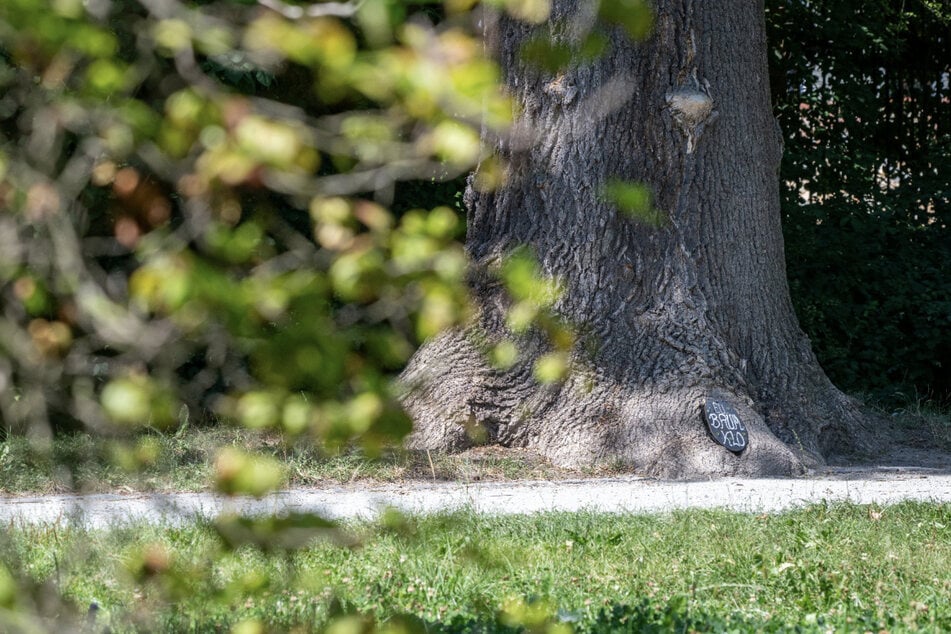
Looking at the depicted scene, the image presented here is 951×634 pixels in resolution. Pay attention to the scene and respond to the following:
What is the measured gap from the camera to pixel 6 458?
864 centimetres

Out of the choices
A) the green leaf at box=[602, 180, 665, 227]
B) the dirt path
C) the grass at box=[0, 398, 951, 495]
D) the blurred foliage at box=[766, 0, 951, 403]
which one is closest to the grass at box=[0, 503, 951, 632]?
the dirt path

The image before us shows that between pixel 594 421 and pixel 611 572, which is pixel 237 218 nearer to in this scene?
pixel 611 572

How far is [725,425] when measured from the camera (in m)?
8.64

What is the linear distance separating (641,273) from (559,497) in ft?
6.90

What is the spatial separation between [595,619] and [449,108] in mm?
3121

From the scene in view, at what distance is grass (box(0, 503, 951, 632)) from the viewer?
4328mm

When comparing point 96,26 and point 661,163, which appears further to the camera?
point 661,163

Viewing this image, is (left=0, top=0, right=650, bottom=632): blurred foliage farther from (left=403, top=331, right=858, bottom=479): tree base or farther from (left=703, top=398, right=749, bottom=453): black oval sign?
(left=703, top=398, right=749, bottom=453): black oval sign

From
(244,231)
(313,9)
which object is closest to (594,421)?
(244,231)

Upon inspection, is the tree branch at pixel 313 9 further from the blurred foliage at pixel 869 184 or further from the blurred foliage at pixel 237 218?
the blurred foliage at pixel 869 184

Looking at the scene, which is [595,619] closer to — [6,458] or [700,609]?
[700,609]

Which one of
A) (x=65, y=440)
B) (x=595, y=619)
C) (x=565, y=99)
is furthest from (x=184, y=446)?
(x=595, y=619)

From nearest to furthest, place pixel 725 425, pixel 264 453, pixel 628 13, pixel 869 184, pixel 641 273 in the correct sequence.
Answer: pixel 628 13
pixel 264 453
pixel 725 425
pixel 641 273
pixel 869 184

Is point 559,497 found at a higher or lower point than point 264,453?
higher
